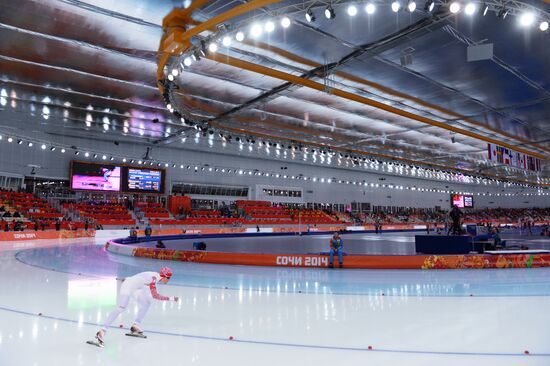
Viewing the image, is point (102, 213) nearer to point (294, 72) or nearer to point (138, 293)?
point (294, 72)

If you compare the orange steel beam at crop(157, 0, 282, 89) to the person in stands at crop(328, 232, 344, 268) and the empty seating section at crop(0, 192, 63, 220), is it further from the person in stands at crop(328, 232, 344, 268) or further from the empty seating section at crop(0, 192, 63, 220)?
the empty seating section at crop(0, 192, 63, 220)

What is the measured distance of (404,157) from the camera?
3231 centimetres

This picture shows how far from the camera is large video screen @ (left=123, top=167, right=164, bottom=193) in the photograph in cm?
3114

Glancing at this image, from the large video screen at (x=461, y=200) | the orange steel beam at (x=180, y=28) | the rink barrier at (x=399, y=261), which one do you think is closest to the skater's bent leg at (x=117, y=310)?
the orange steel beam at (x=180, y=28)

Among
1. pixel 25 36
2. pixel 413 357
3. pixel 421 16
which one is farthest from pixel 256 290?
pixel 25 36

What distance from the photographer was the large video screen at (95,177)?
95.2ft

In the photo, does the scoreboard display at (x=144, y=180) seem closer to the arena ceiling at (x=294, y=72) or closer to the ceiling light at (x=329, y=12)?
the arena ceiling at (x=294, y=72)

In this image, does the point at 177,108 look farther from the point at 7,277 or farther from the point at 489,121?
the point at 489,121

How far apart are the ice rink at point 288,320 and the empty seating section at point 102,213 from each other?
1835cm

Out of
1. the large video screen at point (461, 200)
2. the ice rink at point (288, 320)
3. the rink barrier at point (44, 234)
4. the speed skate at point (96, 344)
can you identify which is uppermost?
the large video screen at point (461, 200)

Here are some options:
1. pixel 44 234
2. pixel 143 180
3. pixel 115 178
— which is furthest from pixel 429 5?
pixel 143 180

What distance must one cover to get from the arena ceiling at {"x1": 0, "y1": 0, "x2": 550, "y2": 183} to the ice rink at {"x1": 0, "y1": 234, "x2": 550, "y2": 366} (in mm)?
6551

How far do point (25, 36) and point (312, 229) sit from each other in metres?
29.2

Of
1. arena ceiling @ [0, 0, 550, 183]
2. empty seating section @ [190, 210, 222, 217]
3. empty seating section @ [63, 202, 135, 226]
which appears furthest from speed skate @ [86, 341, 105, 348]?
empty seating section @ [190, 210, 222, 217]
